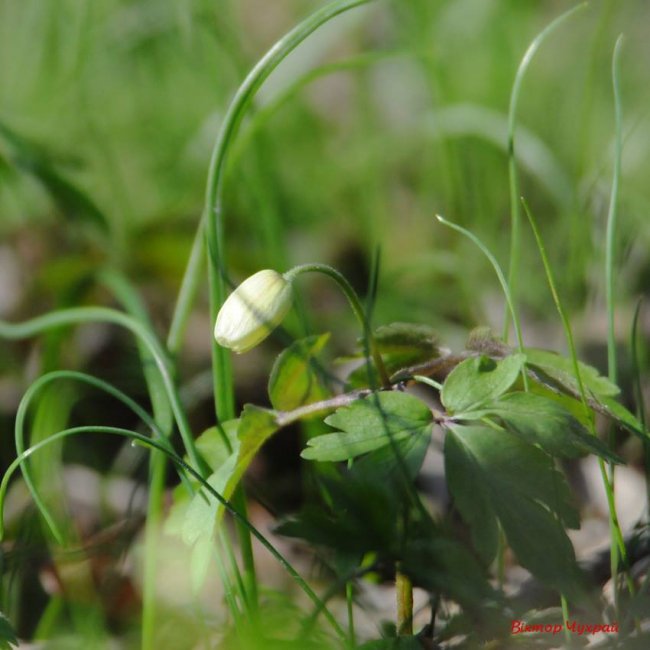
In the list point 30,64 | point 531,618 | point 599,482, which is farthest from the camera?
point 30,64

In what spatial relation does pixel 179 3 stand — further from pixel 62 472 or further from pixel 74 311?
pixel 62 472

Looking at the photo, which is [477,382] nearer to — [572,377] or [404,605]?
[572,377]

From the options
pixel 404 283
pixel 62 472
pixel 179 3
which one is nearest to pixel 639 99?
pixel 404 283

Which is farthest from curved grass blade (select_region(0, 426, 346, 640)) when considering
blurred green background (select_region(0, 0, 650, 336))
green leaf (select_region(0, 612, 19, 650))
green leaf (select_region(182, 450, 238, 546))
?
blurred green background (select_region(0, 0, 650, 336))

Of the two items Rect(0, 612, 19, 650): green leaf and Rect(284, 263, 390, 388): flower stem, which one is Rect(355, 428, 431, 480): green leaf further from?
Rect(0, 612, 19, 650): green leaf

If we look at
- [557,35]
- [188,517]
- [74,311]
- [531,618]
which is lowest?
[531,618]

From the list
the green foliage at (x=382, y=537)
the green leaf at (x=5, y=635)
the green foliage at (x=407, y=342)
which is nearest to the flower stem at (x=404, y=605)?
the green foliage at (x=382, y=537)
